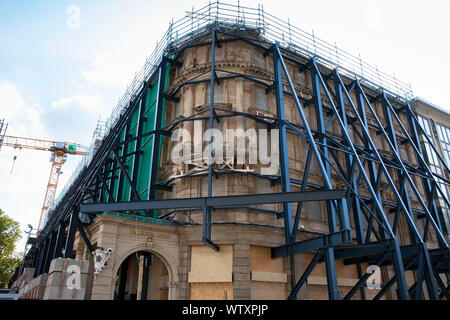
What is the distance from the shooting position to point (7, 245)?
6216 cm

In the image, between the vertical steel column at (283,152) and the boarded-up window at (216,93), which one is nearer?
the vertical steel column at (283,152)

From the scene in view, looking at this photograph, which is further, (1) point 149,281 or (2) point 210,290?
(1) point 149,281

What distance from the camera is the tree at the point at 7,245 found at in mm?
61672

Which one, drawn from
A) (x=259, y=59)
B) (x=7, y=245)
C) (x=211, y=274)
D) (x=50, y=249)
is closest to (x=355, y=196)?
(x=211, y=274)

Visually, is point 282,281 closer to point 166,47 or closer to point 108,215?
point 108,215

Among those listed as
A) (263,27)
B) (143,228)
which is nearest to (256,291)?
(143,228)

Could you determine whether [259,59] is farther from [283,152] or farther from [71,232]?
[71,232]

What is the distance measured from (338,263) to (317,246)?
766 cm

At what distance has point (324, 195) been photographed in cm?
1489

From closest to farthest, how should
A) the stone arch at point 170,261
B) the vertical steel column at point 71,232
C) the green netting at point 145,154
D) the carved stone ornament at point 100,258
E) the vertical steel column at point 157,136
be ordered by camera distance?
the carved stone ornament at point 100,258
the vertical steel column at point 71,232
the stone arch at point 170,261
the vertical steel column at point 157,136
the green netting at point 145,154

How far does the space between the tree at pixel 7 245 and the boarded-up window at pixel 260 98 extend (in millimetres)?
57727

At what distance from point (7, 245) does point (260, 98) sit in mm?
59098
